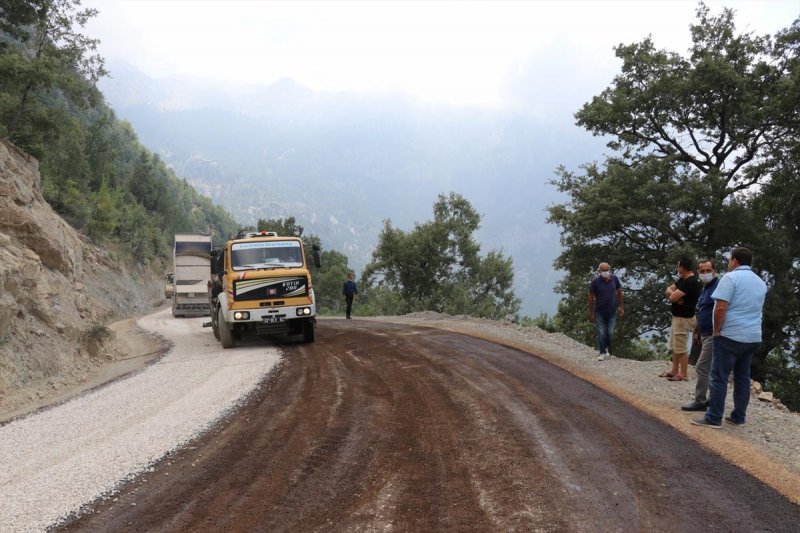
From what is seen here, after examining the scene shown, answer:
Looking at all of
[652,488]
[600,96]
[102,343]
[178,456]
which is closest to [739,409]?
[652,488]

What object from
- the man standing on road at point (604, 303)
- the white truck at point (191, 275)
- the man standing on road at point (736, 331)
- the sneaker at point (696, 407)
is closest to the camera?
the man standing on road at point (736, 331)

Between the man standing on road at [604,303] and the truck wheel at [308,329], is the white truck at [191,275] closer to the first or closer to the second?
the truck wheel at [308,329]

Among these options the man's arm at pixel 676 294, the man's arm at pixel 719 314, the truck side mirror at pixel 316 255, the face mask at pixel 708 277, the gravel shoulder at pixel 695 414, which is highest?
the truck side mirror at pixel 316 255

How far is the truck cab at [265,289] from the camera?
13078 millimetres

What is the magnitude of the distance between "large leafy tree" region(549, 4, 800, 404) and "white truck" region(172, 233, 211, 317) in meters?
21.0

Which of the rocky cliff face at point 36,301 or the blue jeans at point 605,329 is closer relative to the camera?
the rocky cliff face at point 36,301

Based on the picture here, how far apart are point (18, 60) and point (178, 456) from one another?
74.5ft

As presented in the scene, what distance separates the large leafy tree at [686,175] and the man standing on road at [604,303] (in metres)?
8.03

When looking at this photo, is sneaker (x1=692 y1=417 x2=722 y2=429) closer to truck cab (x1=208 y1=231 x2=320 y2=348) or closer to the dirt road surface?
the dirt road surface

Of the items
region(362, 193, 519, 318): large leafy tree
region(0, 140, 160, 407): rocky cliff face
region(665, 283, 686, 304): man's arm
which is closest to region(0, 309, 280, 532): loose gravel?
region(0, 140, 160, 407): rocky cliff face

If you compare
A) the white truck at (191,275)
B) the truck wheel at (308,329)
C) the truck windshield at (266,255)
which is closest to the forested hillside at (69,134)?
the white truck at (191,275)

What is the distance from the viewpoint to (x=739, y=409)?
6.46m

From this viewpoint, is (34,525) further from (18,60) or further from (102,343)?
(18,60)

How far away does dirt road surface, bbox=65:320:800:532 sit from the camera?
396 centimetres
